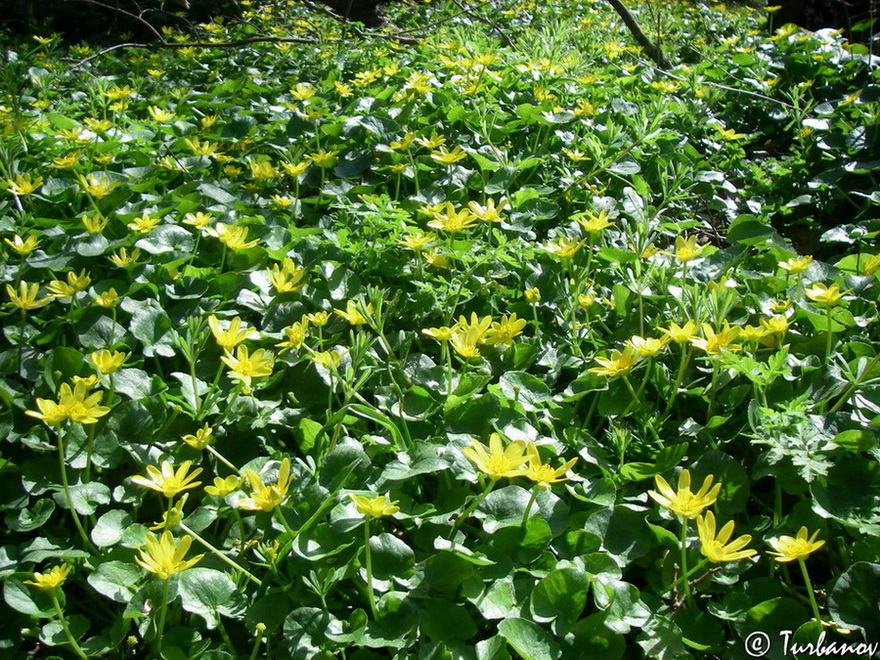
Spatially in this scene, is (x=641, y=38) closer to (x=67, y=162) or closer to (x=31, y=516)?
(x=67, y=162)

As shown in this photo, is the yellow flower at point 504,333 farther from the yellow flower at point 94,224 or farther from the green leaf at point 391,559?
the yellow flower at point 94,224

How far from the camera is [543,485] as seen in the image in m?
1.32

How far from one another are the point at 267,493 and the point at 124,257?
1.02m

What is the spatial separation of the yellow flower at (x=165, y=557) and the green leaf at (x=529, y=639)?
1.67 feet

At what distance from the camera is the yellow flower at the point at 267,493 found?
51.3 inches

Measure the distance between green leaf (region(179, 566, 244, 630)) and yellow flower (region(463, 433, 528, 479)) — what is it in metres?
0.47

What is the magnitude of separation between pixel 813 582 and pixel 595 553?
487 millimetres

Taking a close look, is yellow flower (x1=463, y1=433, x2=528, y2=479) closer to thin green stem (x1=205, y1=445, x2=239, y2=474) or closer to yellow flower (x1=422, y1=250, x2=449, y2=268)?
thin green stem (x1=205, y1=445, x2=239, y2=474)

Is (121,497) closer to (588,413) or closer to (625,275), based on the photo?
(588,413)

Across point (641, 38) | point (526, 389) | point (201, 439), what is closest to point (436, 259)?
point (526, 389)

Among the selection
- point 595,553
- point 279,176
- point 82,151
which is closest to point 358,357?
point 595,553

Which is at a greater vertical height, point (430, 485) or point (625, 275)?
point (625, 275)

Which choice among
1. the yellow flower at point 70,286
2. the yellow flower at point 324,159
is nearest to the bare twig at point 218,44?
the yellow flower at point 324,159

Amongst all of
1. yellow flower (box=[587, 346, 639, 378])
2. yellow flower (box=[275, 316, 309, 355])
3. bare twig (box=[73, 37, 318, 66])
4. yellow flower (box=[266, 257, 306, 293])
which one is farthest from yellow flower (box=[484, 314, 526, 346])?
bare twig (box=[73, 37, 318, 66])
